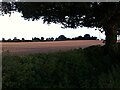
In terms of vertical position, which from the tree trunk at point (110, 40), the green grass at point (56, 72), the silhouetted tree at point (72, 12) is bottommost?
the green grass at point (56, 72)

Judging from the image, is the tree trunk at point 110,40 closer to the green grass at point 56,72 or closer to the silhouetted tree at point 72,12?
the silhouetted tree at point 72,12

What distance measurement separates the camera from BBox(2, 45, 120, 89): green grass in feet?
34.6

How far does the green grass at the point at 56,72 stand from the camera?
10531mm

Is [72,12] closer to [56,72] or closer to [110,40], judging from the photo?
[56,72]

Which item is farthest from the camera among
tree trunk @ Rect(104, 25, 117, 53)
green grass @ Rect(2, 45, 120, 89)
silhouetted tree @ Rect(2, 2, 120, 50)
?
tree trunk @ Rect(104, 25, 117, 53)

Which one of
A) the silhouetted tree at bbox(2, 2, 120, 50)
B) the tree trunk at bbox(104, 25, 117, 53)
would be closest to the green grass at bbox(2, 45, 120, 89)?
the silhouetted tree at bbox(2, 2, 120, 50)

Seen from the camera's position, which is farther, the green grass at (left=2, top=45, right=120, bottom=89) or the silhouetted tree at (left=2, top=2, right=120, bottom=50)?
the silhouetted tree at (left=2, top=2, right=120, bottom=50)

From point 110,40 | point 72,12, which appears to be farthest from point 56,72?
point 110,40

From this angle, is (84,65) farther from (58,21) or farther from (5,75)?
(5,75)

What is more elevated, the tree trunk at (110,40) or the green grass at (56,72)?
the tree trunk at (110,40)

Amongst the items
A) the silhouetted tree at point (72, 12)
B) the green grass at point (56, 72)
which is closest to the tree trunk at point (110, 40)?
the silhouetted tree at point (72, 12)

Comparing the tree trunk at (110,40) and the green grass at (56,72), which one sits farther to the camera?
the tree trunk at (110,40)

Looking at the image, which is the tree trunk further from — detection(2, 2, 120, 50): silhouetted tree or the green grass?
the green grass

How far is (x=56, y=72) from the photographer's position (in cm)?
1180
